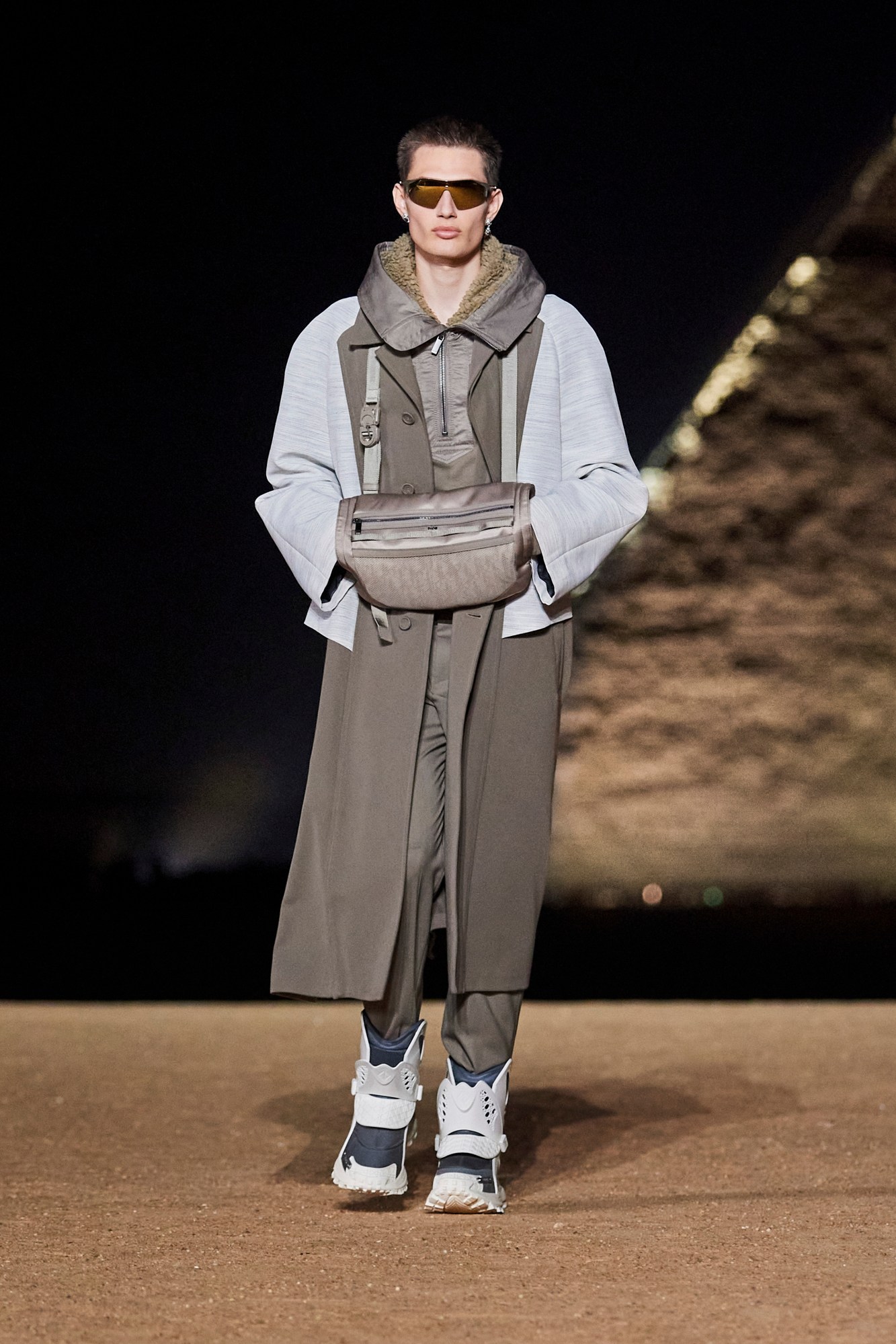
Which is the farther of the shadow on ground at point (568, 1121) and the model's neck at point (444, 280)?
the shadow on ground at point (568, 1121)

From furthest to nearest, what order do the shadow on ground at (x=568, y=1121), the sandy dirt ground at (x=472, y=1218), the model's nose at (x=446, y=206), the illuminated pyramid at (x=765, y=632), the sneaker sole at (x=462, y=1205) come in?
the illuminated pyramid at (x=765, y=632) < the shadow on ground at (x=568, y=1121) < the model's nose at (x=446, y=206) < the sneaker sole at (x=462, y=1205) < the sandy dirt ground at (x=472, y=1218)

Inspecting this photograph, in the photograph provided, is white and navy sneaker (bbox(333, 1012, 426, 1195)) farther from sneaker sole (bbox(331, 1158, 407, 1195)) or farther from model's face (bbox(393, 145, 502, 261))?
model's face (bbox(393, 145, 502, 261))

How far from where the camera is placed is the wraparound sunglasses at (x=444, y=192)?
1.90 metres

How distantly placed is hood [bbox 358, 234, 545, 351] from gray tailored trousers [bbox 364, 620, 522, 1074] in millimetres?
387

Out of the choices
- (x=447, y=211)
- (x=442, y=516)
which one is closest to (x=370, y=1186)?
(x=442, y=516)

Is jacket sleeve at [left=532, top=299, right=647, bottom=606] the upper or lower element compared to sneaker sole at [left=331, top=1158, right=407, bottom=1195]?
upper

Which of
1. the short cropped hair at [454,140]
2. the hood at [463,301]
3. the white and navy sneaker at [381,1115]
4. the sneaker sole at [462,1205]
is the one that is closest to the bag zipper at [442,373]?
the hood at [463,301]

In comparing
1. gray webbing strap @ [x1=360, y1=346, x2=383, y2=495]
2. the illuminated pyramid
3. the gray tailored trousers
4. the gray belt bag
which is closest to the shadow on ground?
the gray tailored trousers

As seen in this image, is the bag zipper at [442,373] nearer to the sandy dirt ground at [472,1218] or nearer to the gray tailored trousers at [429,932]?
the gray tailored trousers at [429,932]

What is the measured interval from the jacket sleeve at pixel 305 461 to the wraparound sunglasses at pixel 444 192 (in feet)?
0.69

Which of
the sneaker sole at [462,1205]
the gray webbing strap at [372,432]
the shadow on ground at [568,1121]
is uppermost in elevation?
the gray webbing strap at [372,432]

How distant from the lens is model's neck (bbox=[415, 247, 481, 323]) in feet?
6.41

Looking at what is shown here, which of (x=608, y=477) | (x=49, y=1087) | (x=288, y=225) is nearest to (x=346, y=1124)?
(x=49, y=1087)

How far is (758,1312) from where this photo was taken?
1.33 meters
